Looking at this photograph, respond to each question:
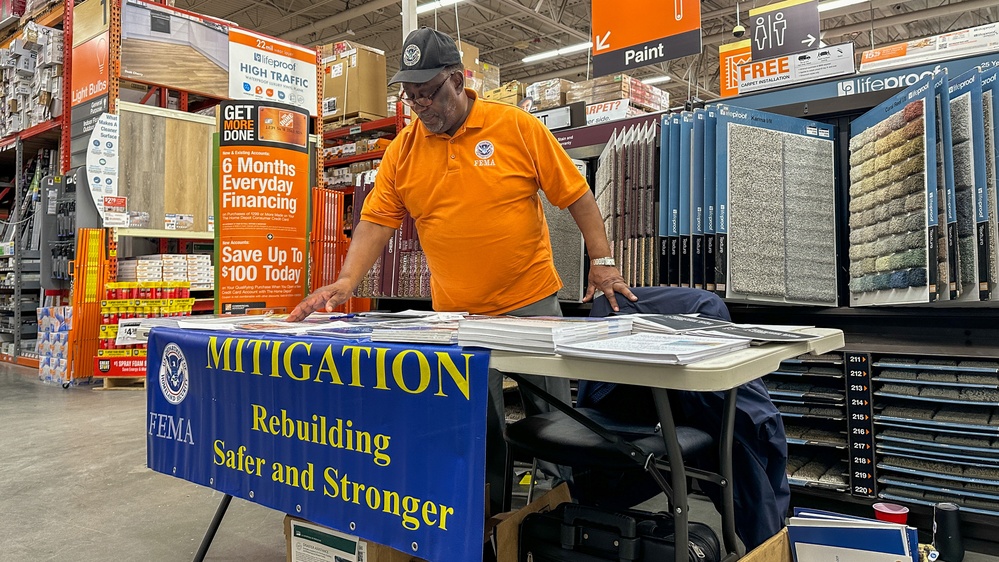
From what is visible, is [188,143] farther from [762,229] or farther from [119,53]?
[762,229]

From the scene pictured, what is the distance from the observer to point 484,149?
2098 millimetres

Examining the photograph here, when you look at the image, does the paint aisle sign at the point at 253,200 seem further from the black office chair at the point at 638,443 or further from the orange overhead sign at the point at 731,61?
the orange overhead sign at the point at 731,61

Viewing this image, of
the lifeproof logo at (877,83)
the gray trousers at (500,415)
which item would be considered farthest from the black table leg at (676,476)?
the lifeproof logo at (877,83)

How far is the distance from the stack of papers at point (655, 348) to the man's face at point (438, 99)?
3.62 ft

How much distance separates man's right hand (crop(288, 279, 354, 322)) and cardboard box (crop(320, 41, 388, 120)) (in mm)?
5531

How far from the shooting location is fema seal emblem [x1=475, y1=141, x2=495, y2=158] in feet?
6.87

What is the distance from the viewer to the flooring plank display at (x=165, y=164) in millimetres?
5551

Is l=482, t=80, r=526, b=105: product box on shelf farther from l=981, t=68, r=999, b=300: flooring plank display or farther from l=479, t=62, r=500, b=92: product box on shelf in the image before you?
l=981, t=68, r=999, b=300: flooring plank display

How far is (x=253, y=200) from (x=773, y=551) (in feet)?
7.08

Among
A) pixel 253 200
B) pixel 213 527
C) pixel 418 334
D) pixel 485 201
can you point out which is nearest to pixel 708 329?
pixel 418 334

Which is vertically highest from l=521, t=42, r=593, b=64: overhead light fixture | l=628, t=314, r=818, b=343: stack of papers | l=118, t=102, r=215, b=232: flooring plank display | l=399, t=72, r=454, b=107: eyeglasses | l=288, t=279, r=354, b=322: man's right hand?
l=521, t=42, r=593, b=64: overhead light fixture

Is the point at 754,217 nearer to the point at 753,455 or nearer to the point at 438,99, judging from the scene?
the point at 753,455

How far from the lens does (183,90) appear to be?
5777 millimetres

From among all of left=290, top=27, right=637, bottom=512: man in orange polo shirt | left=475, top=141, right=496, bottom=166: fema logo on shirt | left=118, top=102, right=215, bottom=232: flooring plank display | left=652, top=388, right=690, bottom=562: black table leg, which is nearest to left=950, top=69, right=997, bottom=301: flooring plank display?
left=290, top=27, right=637, bottom=512: man in orange polo shirt
